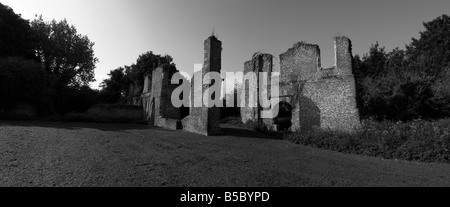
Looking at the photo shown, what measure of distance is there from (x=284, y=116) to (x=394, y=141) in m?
10.9

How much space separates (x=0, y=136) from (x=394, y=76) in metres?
23.9

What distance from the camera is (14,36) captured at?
933 inches

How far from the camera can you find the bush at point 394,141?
9.05 meters

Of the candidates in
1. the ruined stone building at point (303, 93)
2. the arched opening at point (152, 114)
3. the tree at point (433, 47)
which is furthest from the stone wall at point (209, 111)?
the tree at point (433, 47)

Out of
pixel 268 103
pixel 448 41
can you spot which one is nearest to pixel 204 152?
pixel 268 103

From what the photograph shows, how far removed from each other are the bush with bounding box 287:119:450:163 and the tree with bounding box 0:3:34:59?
1069 inches

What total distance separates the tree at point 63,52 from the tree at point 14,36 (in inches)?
55.6

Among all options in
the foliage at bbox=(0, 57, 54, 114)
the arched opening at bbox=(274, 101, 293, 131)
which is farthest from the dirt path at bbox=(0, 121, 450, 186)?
the foliage at bbox=(0, 57, 54, 114)

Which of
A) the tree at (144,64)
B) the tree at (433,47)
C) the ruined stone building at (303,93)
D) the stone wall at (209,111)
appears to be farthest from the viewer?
the tree at (144,64)

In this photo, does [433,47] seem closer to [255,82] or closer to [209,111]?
[255,82]

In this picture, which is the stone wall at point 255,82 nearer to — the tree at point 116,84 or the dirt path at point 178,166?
the dirt path at point 178,166

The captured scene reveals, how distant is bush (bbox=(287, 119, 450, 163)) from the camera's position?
356 inches
